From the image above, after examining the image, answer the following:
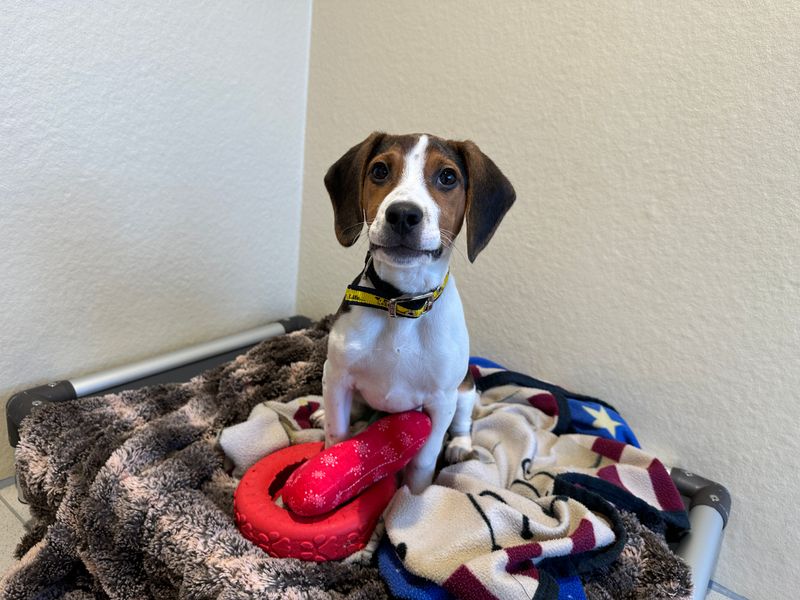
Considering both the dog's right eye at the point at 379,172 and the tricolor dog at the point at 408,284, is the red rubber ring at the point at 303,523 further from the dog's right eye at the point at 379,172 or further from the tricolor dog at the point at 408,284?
the dog's right eye at the point at 379,172

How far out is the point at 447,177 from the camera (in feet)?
3.61

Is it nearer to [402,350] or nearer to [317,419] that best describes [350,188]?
[402,350]

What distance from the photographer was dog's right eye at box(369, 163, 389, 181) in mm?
1092

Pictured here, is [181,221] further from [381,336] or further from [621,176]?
[621,176]

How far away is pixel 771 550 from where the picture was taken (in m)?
1.46

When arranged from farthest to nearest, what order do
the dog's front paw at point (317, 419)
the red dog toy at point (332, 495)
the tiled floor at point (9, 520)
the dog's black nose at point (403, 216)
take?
the dog's front paw at point (317, 419) → the tiled floor at point (9, 520) → the red dog toy at point (332, 495) → the dog's black nose at point (403, 216)

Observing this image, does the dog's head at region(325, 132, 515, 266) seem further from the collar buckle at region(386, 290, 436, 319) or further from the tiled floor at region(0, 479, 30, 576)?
the tiled floor at region(0, 479, 30, 576)

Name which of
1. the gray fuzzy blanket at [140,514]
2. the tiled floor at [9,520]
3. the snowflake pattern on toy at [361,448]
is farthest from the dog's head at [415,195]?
the tiled floor at [9,520]

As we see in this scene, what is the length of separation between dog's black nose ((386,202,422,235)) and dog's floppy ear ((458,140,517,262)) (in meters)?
0.18

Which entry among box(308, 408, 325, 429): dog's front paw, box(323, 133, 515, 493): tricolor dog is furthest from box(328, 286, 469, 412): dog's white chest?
box(308, 408, 325, 429): dog's front paw

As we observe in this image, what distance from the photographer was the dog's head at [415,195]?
986mm

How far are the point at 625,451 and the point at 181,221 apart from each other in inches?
60.1

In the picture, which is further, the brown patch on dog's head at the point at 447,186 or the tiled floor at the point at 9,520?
the tiled floor at the point at 9,520

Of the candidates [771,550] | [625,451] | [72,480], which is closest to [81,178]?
[72,480]
